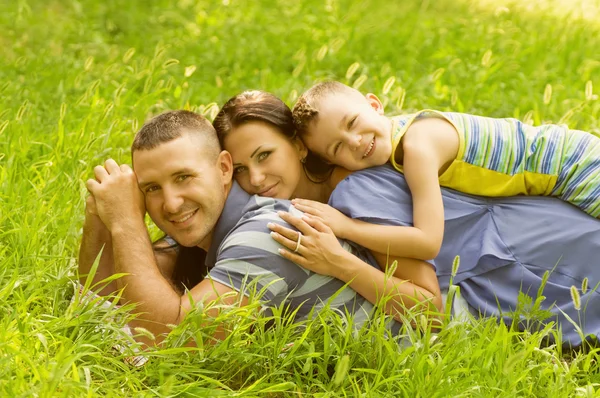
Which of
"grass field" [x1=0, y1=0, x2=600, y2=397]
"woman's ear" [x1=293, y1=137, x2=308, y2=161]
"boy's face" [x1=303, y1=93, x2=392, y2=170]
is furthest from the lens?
"woman's ear" [x1=293, y1=137, x2=308, y2=161]

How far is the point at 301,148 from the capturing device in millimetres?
3648

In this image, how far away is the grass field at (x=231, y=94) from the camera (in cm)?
288

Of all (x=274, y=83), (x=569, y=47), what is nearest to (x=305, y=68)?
(x=274, y=83)

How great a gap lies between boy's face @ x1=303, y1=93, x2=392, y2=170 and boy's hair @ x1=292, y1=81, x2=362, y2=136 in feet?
0.06

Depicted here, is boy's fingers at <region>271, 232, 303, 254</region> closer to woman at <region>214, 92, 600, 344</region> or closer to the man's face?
woman at <region>214, 92, 600, 344</region>

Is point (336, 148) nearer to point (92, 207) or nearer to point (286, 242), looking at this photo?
point (286, 242)

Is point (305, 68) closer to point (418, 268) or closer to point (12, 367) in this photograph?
point (418, 268)

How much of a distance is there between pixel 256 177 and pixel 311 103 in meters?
0.36

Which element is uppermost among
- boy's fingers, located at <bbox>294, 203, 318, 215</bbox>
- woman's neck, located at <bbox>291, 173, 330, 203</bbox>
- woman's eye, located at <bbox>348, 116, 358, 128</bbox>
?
woman's eye, located at <bbox>348, 116, 358, 128</bbox>

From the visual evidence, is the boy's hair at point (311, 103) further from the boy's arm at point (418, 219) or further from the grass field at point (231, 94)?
the grass field at point (231, 94)

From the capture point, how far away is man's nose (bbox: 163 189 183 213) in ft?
10.8

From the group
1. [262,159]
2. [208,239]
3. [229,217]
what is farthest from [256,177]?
[208,239]

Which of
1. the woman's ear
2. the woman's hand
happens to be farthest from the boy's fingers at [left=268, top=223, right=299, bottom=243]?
the woman's ear

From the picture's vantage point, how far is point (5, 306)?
3.15 metres
